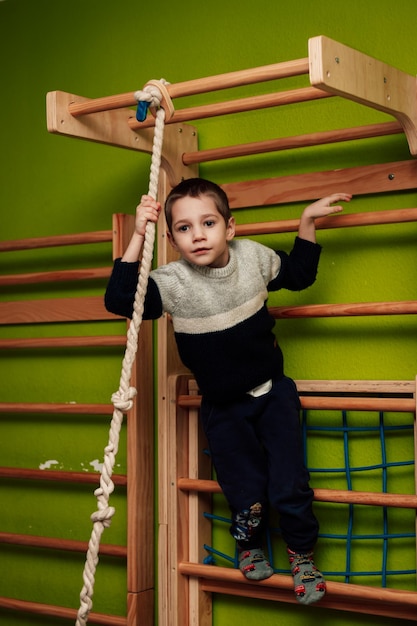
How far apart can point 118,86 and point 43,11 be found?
402 mm

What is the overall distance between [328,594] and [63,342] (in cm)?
99

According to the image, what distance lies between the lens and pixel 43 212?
2.69 metres

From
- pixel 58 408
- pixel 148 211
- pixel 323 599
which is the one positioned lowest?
pixel 323 599

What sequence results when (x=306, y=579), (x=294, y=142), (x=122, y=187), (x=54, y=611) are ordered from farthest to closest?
(x=122, y=187) < (x=54, y=611) < (x=294, y=142) < (x=306, y=579)

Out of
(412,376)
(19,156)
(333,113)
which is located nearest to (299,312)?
(412,376)

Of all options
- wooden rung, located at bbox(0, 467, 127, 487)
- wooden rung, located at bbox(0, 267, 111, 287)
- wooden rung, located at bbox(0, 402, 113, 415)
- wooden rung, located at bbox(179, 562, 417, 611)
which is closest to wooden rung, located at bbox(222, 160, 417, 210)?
wooden rung, located at bbox(0, 267, 111, 287)

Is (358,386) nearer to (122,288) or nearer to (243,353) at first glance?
(243,353)

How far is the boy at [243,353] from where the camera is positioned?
1.95 metres

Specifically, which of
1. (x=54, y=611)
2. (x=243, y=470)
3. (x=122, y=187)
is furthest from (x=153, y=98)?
(x=54, y=611)

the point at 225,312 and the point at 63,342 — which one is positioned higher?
the point at 63,342

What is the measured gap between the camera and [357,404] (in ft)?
6.39

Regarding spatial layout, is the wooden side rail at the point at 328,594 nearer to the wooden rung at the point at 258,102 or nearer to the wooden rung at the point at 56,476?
the wooden rung at the point at 56,476

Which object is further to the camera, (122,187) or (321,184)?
(122,187)

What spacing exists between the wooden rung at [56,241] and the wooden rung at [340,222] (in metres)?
0.43
